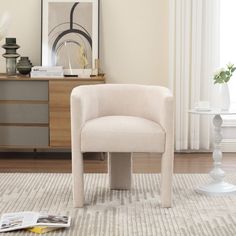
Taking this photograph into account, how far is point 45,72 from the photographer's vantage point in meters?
5.61

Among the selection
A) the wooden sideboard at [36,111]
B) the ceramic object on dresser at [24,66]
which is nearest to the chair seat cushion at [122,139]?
the wooden sideboard at [36,111]

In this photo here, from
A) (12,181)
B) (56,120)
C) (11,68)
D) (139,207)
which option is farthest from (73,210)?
(11,68)

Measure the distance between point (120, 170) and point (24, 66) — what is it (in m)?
1.80

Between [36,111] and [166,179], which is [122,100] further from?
[36,111]

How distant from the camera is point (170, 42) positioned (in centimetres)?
593

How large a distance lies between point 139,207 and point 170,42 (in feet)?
8.03

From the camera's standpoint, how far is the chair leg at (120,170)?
440 centimetres

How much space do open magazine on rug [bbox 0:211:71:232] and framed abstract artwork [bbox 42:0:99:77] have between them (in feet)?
8.31

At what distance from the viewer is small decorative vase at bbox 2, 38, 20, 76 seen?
573 centimetres

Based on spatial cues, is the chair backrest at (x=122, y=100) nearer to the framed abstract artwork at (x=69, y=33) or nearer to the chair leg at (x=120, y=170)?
the chair leg at (x=120, y=170)

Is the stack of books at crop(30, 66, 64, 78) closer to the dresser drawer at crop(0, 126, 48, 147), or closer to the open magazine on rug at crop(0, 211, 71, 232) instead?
the dresser drawer at crop(0, 126, 48, 147)

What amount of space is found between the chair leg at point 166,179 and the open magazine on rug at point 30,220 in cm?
69

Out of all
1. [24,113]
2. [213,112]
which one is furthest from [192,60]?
[213,112]

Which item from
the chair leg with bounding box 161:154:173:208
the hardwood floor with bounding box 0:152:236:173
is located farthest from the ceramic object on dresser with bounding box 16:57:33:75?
the chair leg with bounding box 161:154:173:208
